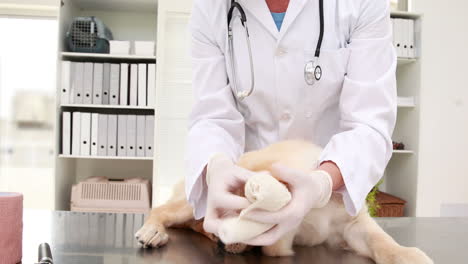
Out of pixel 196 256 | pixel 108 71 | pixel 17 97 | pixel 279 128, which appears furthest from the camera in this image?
pixel 17 97

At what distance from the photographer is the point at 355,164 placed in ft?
2.79

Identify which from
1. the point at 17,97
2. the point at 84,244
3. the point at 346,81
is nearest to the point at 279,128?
the point at 346,81

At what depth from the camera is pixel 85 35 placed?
2.97 m

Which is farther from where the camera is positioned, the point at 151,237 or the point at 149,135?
the point at 149,135

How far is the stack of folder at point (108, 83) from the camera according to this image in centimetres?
298

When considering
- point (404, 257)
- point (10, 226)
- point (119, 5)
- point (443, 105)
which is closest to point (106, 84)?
point (119, 5)

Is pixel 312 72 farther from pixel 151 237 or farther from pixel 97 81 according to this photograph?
pixel 97 81

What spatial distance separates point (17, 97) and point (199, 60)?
121 inches

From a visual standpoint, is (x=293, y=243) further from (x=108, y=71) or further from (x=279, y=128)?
(x=108, y=71)

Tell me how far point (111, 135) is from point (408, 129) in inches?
89.4

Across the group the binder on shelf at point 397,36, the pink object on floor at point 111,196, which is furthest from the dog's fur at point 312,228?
the binder on shelf at point 397,36

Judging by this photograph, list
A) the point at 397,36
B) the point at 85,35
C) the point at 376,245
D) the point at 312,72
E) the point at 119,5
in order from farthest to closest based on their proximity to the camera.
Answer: the point at 119,5, the point at 397,36, the point at 85,35, the point at 312,72, the point at 376,245

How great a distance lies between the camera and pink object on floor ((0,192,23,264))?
0.71m

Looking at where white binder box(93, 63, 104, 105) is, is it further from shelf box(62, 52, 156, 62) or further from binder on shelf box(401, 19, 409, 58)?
binder on shelf box(401, 19, 409, 58)
